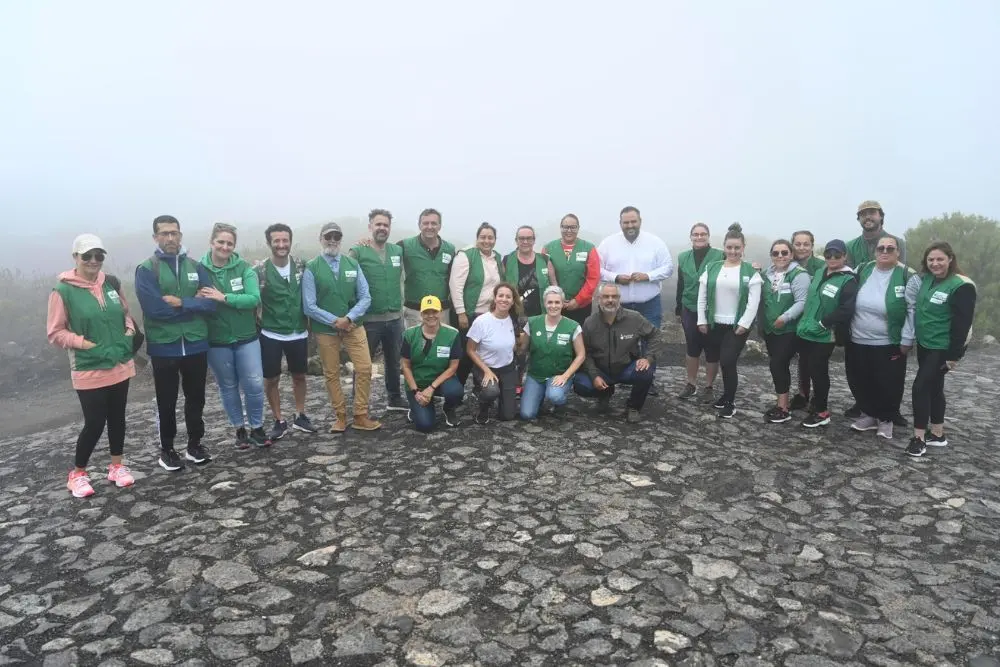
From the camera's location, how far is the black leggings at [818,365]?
8367 mm

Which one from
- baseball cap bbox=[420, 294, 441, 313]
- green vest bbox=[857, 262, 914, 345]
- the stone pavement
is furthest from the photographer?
baseball cap bbox=[420, 294, 441, 313]

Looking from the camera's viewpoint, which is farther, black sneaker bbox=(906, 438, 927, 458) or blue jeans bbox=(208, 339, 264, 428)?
black sneaker bbox=(906, 438, 927, 458)

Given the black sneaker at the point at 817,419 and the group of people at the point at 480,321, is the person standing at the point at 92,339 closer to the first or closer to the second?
the group of people at the point at 480,321

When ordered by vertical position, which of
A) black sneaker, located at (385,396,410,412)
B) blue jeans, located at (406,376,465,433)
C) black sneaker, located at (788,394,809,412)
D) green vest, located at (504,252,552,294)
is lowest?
black sneaker, located at (788,394,809,412)

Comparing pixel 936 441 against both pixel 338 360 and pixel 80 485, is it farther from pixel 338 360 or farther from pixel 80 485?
pixel 80 485

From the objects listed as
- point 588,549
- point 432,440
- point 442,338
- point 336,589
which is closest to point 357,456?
point 432,440

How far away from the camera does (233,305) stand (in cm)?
721

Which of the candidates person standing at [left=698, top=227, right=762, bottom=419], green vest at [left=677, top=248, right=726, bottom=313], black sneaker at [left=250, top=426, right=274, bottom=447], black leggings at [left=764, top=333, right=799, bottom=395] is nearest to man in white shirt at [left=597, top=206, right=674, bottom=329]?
green vest at [left=677, top=248, right=726, bottom=313]

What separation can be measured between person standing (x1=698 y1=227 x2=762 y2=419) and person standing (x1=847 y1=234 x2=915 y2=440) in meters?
1.33

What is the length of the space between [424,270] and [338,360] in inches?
75.9

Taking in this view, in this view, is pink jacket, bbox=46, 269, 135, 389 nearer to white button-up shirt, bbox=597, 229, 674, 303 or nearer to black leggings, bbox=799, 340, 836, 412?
white button-up shirt, bbox=597, 229, 674, 303

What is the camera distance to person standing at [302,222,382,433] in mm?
8148

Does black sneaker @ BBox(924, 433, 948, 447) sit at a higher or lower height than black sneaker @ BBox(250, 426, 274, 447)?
lower

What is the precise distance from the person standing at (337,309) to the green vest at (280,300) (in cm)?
14
